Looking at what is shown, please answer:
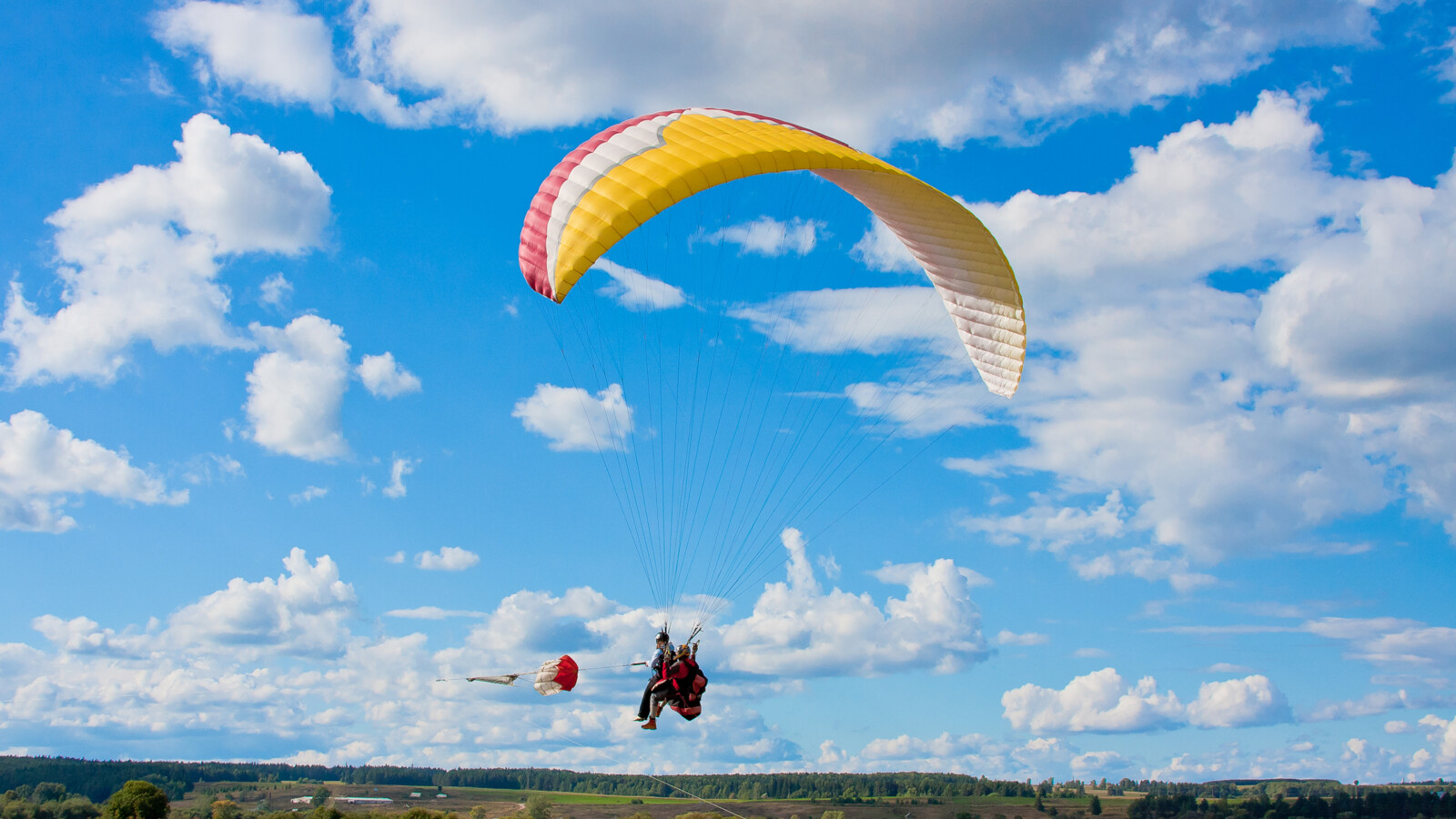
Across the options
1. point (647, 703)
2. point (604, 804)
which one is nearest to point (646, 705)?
point (647, 703)

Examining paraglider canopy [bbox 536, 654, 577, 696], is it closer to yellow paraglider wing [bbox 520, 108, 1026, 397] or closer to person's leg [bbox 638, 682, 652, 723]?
person's leg [bbox 638, 682, 652, 723]

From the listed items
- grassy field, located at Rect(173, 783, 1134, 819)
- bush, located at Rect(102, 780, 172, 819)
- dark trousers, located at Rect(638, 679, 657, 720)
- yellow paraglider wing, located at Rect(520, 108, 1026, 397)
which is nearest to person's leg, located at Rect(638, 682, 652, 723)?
dark trousers, located at Rect(638, 679, 657, 720)

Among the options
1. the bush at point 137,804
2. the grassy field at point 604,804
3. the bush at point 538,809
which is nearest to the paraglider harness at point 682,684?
the bush at point 137,804

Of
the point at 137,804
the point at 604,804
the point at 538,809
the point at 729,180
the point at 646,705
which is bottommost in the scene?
the point at 604,804

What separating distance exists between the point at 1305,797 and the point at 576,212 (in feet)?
517

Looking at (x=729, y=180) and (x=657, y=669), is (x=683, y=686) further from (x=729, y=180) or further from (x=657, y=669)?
(x=729, y=180)

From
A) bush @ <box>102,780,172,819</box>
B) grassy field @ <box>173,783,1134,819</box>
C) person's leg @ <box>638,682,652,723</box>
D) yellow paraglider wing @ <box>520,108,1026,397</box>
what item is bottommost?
grassy field @ <box>173,783,1134,819</box>

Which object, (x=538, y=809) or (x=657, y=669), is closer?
(x=657, y=669)

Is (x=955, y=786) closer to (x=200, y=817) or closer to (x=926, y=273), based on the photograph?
(x=200, y=817)

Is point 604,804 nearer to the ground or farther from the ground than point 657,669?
nearer to the ground

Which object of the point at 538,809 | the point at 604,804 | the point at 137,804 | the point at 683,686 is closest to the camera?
the point at 683,686

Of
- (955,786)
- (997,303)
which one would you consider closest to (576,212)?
(997,303)

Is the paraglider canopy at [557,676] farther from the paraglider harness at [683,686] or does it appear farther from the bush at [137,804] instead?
the bush at [137,804]

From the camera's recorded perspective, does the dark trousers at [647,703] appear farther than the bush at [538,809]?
No
